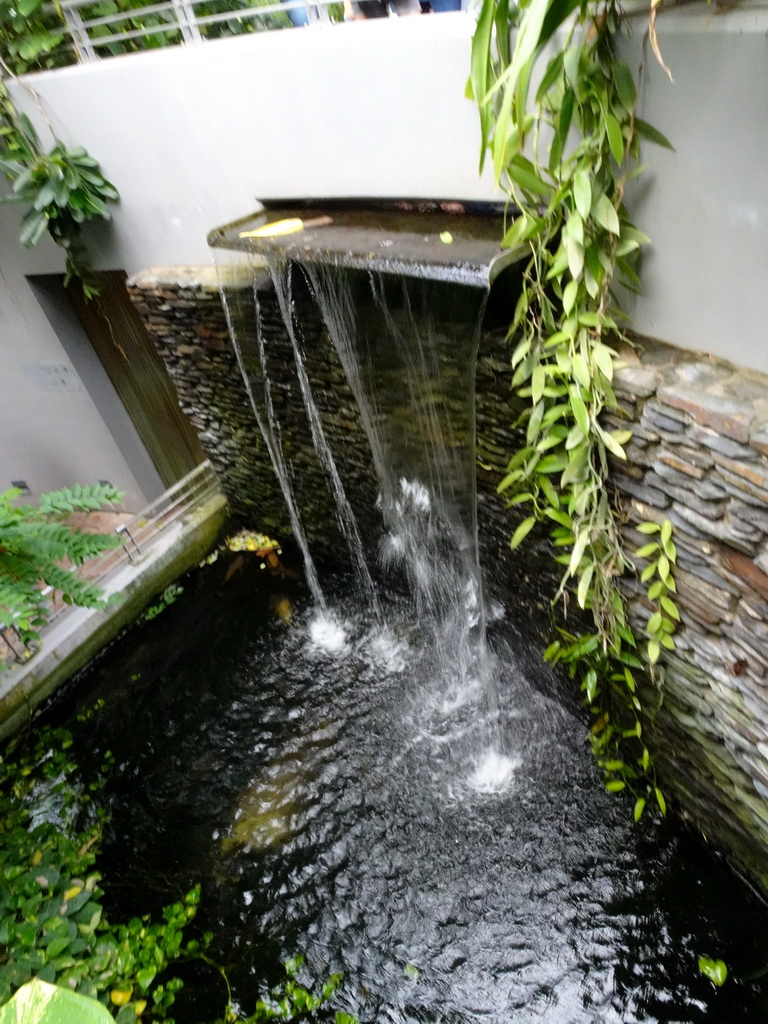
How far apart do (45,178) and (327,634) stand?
11.1 ft

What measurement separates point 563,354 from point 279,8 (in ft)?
6.56

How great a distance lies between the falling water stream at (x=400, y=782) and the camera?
2326mm

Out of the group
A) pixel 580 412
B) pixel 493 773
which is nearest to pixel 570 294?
pixel 580 412

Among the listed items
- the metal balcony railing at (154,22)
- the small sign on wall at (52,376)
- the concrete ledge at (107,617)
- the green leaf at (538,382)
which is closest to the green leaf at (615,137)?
the green leaf at (538,382)

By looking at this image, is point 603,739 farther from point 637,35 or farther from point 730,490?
point 637,35

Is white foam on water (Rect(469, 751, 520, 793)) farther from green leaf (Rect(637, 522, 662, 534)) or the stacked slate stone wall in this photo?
green leaf (Rect(637, 522, 662, 534))

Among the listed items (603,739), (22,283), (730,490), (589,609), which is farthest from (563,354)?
(22,283)

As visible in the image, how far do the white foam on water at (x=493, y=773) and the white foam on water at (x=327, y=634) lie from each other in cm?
117

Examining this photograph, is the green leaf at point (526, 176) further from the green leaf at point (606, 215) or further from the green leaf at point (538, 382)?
the green leaf at point (538, 382)

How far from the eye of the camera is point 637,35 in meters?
1.57

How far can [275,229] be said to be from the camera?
277cm

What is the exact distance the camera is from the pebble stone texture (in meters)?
1.70

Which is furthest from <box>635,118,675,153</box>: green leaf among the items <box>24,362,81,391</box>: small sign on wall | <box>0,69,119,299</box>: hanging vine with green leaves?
<box>24,362,81,391</box>: small sign on wall

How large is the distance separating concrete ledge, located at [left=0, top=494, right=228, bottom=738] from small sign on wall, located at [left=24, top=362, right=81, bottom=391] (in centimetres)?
161
